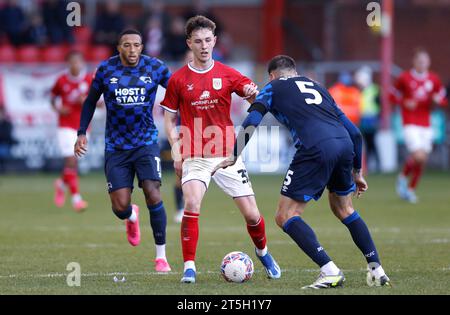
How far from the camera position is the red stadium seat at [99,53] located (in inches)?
994

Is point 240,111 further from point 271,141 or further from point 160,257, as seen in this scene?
point 160,257

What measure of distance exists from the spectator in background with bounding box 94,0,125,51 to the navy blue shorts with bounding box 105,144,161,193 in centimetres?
1583

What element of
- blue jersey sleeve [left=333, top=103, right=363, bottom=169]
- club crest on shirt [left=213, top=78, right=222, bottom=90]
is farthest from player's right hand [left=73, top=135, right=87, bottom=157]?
blue jersey sleeve [left=333, top=103, right=363, bottom=169]

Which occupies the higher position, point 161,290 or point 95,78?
point 95,78

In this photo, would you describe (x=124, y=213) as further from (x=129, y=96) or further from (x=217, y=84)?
(x=217, y=84)

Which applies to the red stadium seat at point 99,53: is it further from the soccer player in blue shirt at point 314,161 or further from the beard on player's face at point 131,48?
the soccer player in blue shirt at point 314,161

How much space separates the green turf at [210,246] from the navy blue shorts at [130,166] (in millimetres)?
845

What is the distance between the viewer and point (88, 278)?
8805mm

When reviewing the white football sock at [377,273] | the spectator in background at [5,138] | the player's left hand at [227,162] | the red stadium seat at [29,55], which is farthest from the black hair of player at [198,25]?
the red stadium seat at [29,55]

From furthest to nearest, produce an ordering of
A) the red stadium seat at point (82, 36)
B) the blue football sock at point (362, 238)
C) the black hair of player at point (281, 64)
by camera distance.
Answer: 1. the red stadium seat at point (82, 36)
2. the black hair of player at point (281, 64)
3. the blue football sock at point (362, 238)

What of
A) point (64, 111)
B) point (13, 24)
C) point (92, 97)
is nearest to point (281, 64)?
point (92, 97)

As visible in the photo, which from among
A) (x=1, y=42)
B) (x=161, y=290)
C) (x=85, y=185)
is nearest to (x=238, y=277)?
(x=161, y=290)

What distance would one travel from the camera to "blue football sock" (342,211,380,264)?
26.9 ft
